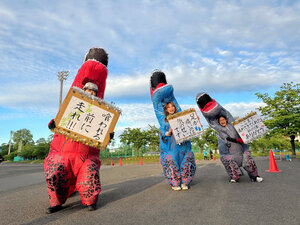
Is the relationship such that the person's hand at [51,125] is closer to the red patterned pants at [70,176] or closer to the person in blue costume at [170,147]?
the red patterned pants at [70,176]

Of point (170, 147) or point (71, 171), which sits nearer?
point (71, 171)

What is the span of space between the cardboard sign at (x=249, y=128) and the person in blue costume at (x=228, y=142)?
0.22 m

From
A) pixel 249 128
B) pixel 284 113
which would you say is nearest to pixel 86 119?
pixel 249 128

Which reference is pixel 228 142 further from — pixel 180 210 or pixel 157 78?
pixel 180 210

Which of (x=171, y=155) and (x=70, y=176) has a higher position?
(x=171, y=155)

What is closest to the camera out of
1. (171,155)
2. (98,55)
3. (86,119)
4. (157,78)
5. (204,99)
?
(86,119)

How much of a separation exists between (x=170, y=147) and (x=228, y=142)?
1.71 meters

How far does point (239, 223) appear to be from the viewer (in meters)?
2.25

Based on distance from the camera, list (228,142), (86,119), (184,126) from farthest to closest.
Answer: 1. (228,142)
2. (184,126)
3. (86,119)

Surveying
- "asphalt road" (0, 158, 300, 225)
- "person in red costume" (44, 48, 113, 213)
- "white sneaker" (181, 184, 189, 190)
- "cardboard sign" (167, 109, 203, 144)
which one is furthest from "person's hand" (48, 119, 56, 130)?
"white sneaker" (181, 184, 189, 190)

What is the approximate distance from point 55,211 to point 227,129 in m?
4.27

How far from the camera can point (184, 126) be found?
14.2 ft

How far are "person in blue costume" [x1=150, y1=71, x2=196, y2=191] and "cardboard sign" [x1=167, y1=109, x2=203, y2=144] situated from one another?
28cm

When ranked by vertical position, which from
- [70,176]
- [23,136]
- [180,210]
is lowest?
[180,210]
